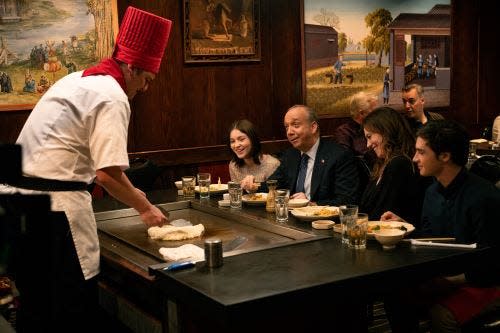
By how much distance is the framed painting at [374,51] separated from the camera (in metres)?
6.44

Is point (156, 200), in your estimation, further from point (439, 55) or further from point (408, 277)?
point (439, 55)

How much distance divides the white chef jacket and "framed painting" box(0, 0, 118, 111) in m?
2.66

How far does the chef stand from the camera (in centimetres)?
244

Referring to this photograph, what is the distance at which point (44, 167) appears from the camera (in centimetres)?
246

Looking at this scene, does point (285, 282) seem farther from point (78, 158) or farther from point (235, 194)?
point (235, 194)

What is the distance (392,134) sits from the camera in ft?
11.2

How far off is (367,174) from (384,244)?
1830mm

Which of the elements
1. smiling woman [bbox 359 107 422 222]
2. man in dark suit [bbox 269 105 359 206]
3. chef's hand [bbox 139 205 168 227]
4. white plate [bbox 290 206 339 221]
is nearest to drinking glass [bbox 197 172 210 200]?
man in dark suit [bbox 269 105 359 206]

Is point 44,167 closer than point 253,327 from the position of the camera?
No

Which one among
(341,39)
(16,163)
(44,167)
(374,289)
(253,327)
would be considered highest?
(341,39)

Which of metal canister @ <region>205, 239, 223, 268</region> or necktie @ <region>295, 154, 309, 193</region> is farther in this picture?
necktie @ <region>295, 154, 309, 193</region>

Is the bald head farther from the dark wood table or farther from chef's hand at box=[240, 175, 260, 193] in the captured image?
the dark wood table

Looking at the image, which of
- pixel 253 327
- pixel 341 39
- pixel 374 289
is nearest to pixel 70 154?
pixel 253 327

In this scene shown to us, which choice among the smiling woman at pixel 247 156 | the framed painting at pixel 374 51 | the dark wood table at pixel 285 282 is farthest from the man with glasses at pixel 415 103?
the dark wood table at pixel 285 282
